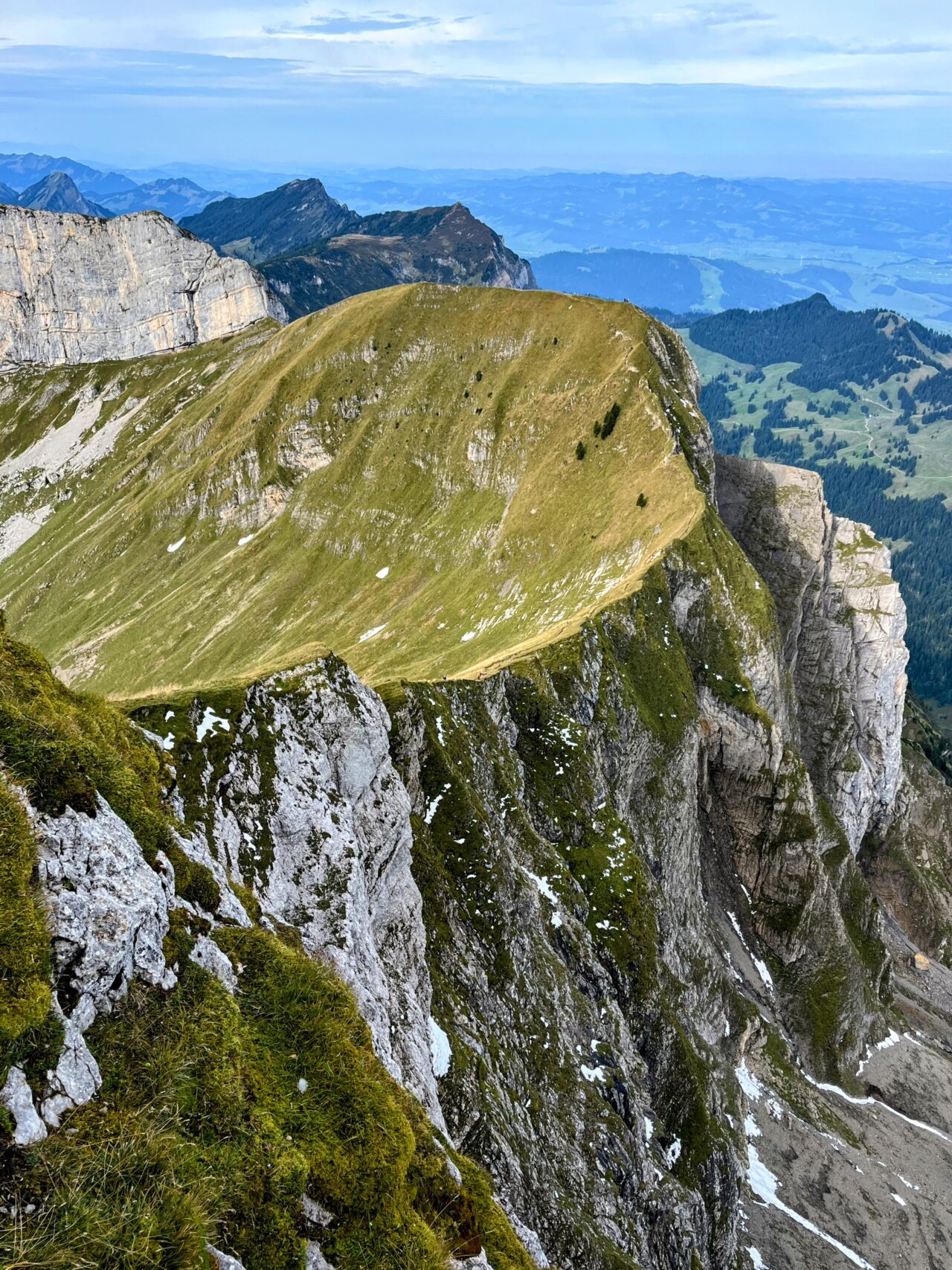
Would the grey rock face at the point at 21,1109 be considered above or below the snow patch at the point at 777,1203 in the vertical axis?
above

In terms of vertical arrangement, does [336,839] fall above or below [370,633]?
above

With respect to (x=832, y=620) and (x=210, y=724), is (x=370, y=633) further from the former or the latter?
(x=210, y=724)

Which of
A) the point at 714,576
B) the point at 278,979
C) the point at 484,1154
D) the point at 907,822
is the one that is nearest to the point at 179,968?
the point at 278,979

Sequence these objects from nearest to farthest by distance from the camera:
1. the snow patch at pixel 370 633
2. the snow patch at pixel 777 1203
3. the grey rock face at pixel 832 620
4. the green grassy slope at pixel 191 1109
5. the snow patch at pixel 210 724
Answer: the green grassy slope at pixel 191 1109 < the snow patch at pixel 210 724 < the snow patch at pixel 777 1203 < the snow patch at pixel 370 633 < the grey rock face at pixel 832 620

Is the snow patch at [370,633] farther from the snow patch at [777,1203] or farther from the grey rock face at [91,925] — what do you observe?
the grey rock face at [91,925]

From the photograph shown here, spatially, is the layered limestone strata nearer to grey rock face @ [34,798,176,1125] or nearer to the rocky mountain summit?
grey rock face @ [34,798,176,1125]

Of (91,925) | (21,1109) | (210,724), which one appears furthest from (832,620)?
(21,1109)

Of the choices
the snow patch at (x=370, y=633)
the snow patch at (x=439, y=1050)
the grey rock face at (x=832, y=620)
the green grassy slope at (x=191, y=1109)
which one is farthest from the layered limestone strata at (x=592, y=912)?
the snow patch at (x=370, y=633)
